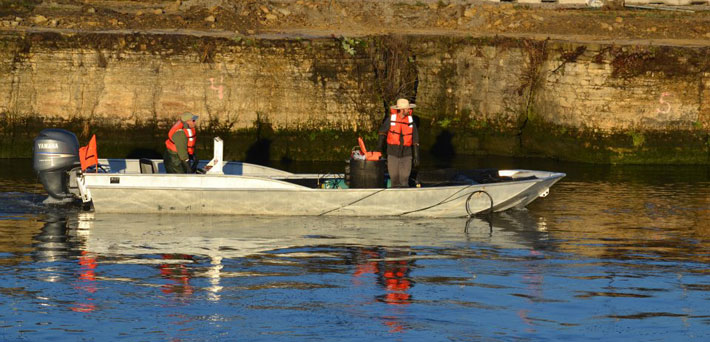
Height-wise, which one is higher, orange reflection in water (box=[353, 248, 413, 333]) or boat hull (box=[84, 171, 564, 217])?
boat hull (box=[84, 171, 564, 217])

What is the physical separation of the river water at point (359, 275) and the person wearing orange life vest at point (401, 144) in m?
0.72

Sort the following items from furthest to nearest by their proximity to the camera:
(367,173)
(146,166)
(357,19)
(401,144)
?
(357,19) → (146,166) → (401,144) → (367,173)

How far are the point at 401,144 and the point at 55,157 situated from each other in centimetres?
485

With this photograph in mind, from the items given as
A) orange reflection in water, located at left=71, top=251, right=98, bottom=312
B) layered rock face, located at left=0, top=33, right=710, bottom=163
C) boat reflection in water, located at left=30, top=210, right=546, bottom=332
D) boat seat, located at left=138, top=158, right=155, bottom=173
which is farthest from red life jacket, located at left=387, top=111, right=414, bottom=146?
layered rock face, located at left=0, top=33, right=710, bottom=163

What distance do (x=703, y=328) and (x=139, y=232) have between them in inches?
301

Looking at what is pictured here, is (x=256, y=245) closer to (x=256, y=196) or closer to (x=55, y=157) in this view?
(x=256, y=196)

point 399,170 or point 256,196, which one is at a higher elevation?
point 399,170

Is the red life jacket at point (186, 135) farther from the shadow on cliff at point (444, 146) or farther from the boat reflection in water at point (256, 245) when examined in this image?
the shadow on cliff at point (444, 146)

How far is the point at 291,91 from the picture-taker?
982 inches

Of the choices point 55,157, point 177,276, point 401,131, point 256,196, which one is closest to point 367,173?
point 401,131

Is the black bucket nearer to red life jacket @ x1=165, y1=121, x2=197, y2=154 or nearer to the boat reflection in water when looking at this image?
the boat reflection in water

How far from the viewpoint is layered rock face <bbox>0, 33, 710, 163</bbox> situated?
966 inches

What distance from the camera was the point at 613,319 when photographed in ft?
42.5

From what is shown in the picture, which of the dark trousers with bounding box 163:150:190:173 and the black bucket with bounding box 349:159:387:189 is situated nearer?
the black bucket with bounding box 349:159:387:189
